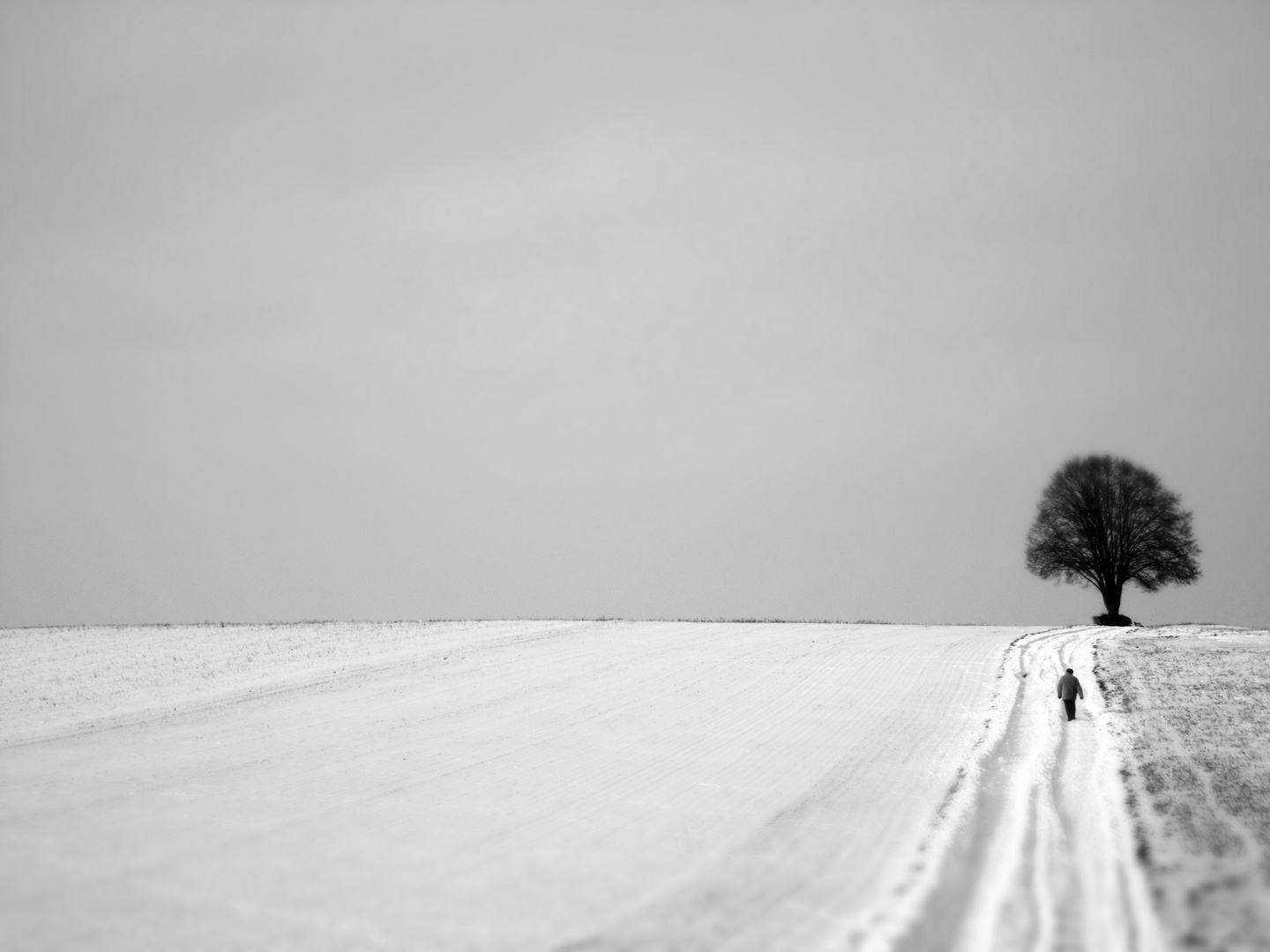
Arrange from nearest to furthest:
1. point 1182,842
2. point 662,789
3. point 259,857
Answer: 1. point 1182,842
2. point 259,857
3. point 662,789

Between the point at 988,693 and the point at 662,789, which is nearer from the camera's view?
the point at 662,789

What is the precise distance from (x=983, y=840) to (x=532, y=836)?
18.5ft

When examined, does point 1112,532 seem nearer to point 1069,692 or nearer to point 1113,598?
point 1113,598

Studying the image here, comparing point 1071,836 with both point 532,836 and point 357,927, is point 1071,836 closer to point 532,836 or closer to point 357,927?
point 532,836

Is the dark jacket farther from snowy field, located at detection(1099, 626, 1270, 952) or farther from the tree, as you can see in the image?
the tree

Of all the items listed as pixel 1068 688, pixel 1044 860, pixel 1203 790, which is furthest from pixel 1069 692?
pixel 1044 860

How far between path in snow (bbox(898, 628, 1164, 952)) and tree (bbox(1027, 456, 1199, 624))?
49266 mm

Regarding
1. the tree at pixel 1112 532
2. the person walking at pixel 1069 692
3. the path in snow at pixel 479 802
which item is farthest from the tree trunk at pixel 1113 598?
the person walking at pixel 1069 692

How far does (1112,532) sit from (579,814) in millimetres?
59780

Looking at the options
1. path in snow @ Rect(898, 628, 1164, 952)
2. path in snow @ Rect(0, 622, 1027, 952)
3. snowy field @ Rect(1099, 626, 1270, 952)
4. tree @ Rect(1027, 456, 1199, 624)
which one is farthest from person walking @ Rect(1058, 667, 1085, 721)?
tree @ Rect(1027, 456, 1199, 624)

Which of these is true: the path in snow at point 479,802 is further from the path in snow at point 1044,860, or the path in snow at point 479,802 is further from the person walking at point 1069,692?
the person walking at point 1069,692

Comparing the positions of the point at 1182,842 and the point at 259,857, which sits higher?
the point at 1182,842

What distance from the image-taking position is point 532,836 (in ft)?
39.2

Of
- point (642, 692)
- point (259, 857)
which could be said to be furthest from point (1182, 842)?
point (642, 692)
